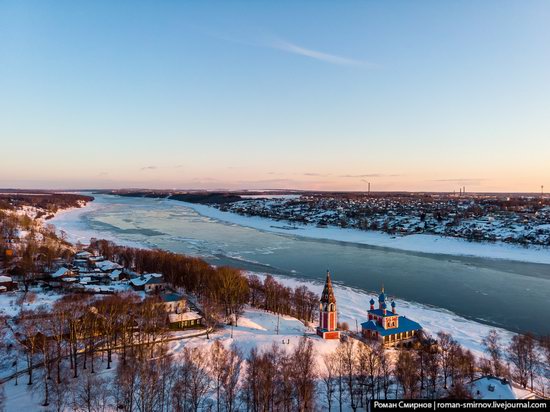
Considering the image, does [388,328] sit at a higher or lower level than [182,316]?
lower

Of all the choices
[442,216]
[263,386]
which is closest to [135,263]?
[263,386]

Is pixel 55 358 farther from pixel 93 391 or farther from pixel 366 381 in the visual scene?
pixel 366 381

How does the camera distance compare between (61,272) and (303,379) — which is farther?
(61,272)

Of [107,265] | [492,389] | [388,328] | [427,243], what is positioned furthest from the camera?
[427,243]

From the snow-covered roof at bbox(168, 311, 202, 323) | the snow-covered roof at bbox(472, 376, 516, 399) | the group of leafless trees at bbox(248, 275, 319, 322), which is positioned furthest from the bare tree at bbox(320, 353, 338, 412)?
the snow-covered roof at bbox(168, 311, 202, 323)

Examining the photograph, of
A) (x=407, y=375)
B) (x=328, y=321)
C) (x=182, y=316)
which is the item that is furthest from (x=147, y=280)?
(x=407, y=375)

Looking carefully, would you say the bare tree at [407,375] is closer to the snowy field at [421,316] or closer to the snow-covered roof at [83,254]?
the snowy field at [421,316]

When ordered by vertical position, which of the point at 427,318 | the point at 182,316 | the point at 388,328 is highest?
the point at 182,316

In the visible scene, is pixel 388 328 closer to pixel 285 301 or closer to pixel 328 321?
pixel 328 321

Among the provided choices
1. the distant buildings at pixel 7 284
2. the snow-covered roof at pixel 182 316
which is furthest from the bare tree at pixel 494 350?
the distant buildings at pixel 7 284
